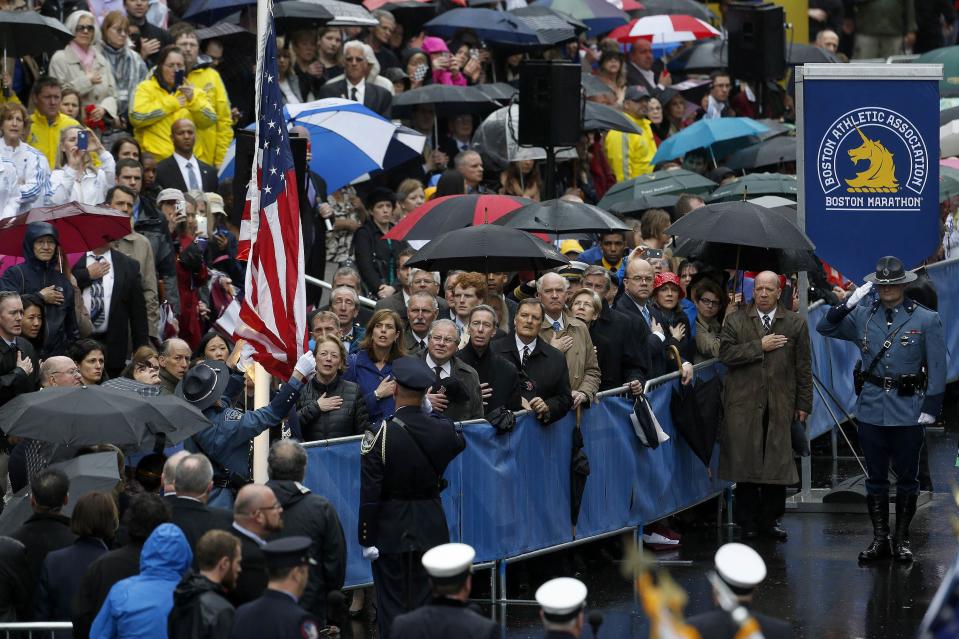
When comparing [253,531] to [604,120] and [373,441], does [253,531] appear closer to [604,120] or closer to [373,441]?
[373,441]

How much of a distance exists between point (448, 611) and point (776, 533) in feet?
22.6

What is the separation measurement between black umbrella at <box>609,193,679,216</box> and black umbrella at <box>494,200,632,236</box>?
342cm

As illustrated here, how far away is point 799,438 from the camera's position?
49.6 ft

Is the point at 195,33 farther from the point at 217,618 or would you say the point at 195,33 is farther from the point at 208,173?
the point at 217,618

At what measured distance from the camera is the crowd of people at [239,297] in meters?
9.70

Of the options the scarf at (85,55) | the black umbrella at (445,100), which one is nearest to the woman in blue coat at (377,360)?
the scarf at (85,55)

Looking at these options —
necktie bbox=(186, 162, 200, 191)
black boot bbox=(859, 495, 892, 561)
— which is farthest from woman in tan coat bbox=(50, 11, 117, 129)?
black boot bbox=(859, 495, 892, 561)

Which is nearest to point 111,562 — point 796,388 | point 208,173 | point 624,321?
point 624,321

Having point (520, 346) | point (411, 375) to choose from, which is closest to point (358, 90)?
point (520, 346)

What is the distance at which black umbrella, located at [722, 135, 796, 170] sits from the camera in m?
21.9

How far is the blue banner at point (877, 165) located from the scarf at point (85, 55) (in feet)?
23.8

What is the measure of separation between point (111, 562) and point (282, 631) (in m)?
1.48

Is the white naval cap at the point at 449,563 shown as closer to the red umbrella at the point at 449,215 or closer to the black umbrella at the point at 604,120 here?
the red umbrella at the point at 449,215

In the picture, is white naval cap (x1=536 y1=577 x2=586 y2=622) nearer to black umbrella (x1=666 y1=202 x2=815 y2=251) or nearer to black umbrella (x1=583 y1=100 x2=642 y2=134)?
black umbrella (x1=666 y1=202 x2=815 y2=251)
